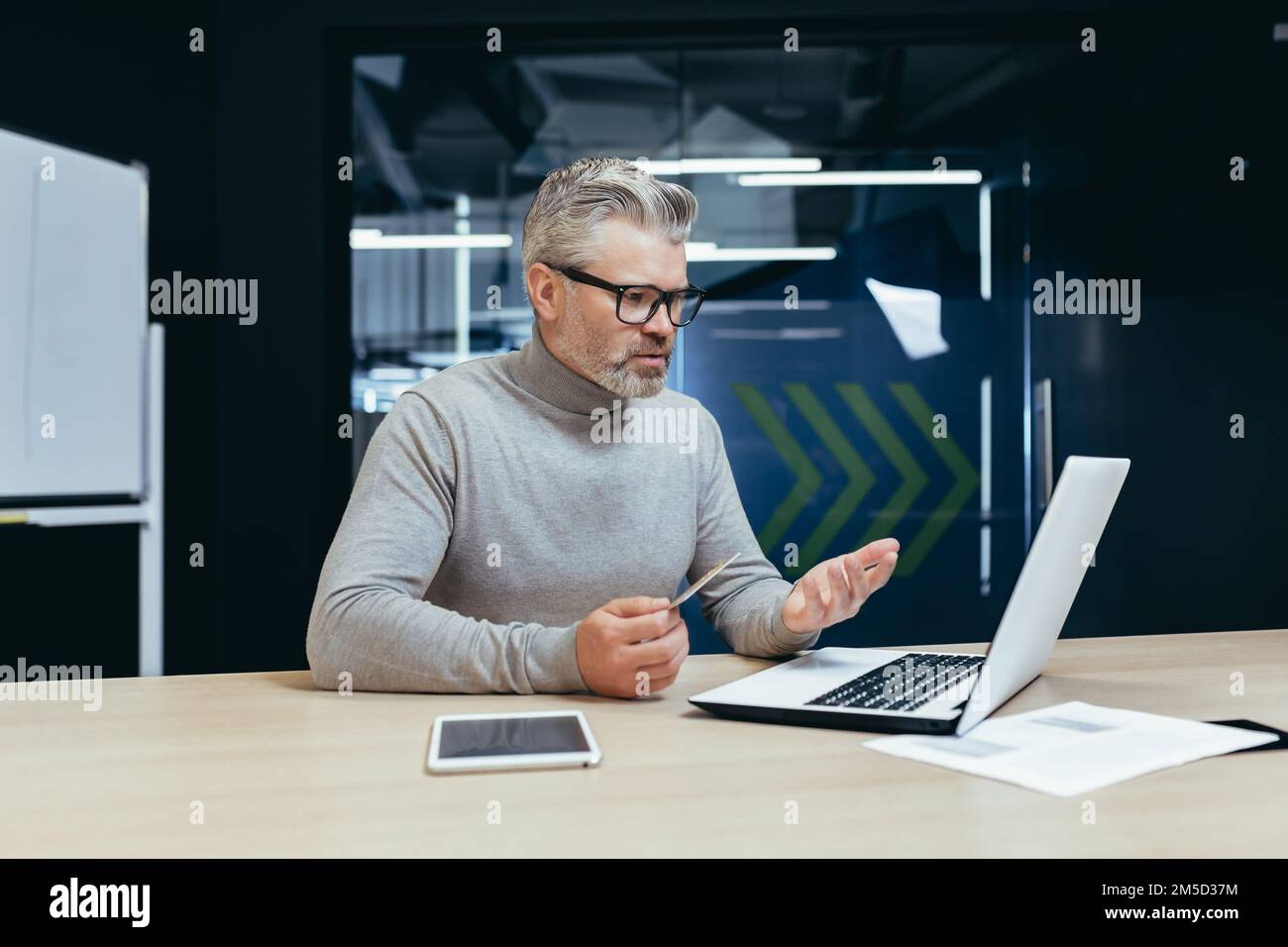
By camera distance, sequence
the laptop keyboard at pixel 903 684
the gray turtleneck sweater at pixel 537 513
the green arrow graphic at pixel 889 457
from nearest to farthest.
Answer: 1. the laptop keyboard at pixel 903 684
2. the gray turtleneck sweater at pixel 537 513
3. the green arrow graphic at pixel 889 457

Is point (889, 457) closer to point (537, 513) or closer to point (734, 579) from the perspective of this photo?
point (734, 579)

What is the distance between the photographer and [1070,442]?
12.4ft

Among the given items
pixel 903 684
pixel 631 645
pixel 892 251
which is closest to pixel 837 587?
pixel 903 684

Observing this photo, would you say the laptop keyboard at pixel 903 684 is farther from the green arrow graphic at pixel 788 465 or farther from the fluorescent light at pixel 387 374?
the fluorescent light at pixel 387 374

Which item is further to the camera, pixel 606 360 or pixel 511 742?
pixel 606 360

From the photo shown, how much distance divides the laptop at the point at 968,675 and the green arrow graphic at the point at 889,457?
2386 mm

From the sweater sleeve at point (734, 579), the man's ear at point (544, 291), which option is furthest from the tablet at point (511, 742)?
the man's ear at point (544, 291)

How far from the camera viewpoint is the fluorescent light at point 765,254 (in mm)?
3707

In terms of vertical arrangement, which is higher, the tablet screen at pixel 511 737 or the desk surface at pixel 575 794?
the tablet screen at pixel 511 737

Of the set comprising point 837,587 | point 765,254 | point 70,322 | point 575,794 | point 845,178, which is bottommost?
point 575,794

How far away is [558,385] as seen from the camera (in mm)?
1776

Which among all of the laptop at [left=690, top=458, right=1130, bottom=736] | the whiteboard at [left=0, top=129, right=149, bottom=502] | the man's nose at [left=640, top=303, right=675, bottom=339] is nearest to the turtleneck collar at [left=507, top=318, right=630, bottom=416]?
the man's nose at [left=640, top=303, right=675, bottom=339]

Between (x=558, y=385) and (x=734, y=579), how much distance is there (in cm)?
45

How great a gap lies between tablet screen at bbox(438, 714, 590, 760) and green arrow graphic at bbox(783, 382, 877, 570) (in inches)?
108
